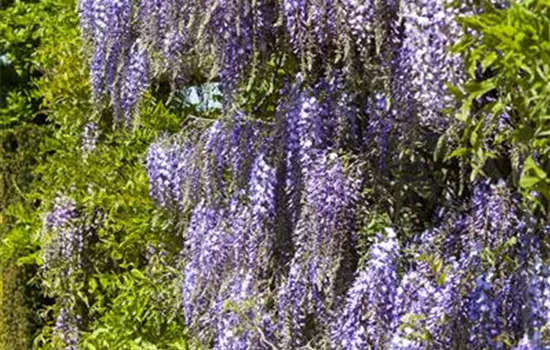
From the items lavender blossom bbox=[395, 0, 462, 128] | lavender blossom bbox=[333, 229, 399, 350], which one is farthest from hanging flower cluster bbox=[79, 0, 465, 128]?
lavender blossom bbox=[333, 229, 399, 350]

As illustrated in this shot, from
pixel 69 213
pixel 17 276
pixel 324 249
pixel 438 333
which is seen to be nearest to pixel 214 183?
pixel 324 249

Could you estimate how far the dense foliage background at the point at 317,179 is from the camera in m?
3.04

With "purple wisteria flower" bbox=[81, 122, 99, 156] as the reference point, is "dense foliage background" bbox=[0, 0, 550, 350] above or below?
below

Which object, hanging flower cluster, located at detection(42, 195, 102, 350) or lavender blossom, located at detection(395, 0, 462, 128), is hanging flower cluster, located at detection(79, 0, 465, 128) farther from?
hanging flower cluster, located at detection(42, 195, 102, 350)

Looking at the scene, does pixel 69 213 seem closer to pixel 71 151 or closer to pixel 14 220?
pixel 71 151

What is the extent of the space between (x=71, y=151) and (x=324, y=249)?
2228 millimetres

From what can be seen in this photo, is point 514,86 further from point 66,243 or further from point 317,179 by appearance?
point 66,243

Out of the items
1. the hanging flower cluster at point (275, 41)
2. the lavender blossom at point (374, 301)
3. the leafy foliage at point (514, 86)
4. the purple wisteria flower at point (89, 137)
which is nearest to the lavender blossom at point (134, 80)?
the hanging flower cluster at point (275, 41)

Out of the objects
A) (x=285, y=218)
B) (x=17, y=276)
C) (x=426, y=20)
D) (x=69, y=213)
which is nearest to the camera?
(x=426, y=20)

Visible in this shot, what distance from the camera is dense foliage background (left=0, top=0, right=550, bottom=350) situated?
9.97ft

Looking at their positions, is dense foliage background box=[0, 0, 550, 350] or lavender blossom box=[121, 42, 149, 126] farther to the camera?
lavender blossom box=[121, 42, 149, 126]

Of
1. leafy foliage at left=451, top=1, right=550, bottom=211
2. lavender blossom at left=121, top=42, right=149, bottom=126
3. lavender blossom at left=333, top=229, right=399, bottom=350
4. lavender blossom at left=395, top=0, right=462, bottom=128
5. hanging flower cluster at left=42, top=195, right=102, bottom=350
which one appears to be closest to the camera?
leafy foliage at left=451, top=1, right=550, bottom=211

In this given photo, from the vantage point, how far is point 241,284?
3.81 metres

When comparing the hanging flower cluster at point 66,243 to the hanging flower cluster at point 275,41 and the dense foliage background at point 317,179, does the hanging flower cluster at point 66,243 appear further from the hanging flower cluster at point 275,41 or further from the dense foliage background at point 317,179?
the hanging flower cluster at point 275,41
